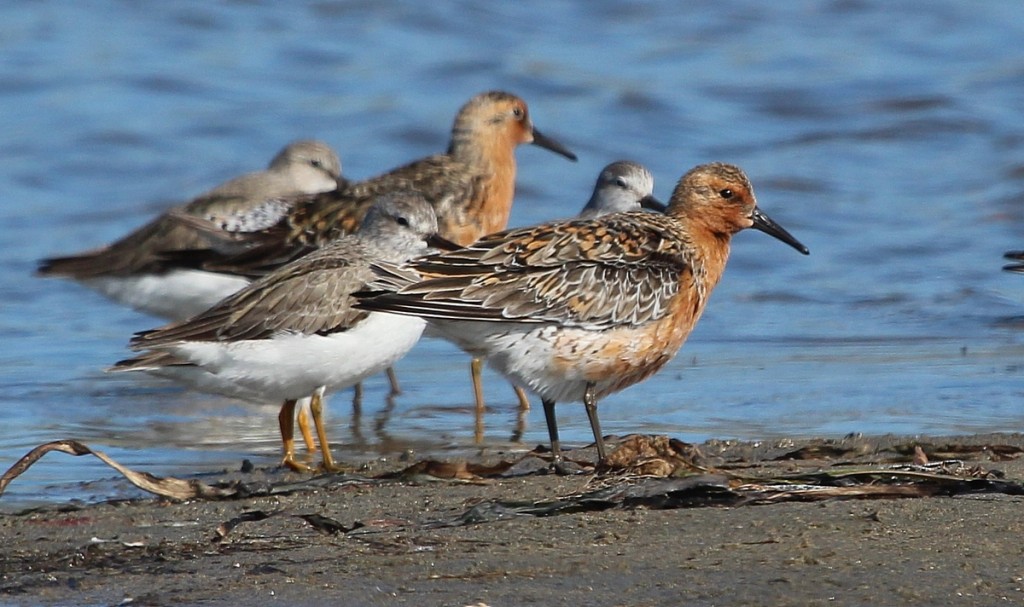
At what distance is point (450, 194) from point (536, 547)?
4820 mm

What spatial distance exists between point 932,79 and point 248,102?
614 cm

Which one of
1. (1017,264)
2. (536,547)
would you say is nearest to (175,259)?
(1017,264)

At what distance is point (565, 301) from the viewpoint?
20.0 feet

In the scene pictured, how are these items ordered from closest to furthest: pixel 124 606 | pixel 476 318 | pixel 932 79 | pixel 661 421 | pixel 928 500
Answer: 1. pixel 124 606
2. pixel 928 500
3. pixel 476 318
4. pixel 661 421
5. pixel 932 79

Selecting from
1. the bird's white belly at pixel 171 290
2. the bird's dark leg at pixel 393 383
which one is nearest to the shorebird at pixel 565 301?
the bird's dark leg at pixel 393 383

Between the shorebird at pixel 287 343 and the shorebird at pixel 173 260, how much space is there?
2019 mm

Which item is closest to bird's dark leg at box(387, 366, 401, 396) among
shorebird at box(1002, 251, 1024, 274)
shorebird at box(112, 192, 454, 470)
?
shorebird at box(112, 192, 454, 470)

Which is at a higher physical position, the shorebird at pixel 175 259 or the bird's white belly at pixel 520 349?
the shorebird at pixel 175 259

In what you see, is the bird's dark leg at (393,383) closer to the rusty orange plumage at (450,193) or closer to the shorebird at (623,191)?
the rusty orange plumage at (450,193)

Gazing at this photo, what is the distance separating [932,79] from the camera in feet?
50.2

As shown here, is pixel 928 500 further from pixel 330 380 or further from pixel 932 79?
pixel 932 79

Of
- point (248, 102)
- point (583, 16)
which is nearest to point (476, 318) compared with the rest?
point (248, 102)

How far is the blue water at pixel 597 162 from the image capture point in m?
7.48

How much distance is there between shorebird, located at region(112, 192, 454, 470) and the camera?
6.61 meters
